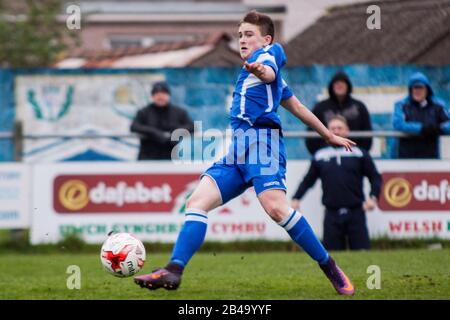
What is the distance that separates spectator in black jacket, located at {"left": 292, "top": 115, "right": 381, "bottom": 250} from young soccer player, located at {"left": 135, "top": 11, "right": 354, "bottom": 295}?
4.73 meters

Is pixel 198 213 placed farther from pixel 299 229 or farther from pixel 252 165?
pixel 299 229

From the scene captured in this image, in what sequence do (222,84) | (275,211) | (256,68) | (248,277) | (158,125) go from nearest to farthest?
(256,68)
(275,211)
(248,277)
(158,125)
(222,84)

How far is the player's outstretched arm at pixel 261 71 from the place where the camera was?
7915 millimetres

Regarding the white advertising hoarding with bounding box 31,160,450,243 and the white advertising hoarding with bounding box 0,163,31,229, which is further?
the white advertising hoarding with bounding box 0,163,31,229

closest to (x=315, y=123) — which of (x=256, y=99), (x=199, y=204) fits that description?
(x=256, y=99)

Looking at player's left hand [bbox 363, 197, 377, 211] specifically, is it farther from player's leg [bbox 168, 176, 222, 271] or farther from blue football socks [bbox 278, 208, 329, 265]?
player's leg [bbox 168, 176, 222, 271]

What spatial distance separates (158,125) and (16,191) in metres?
2.07

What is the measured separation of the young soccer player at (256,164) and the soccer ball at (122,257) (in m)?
0.45

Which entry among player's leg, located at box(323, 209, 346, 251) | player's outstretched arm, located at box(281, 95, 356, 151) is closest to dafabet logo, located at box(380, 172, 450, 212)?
player's leg, located at box(323, 209, 346, 251)

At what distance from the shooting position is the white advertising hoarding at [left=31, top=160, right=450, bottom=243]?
14016 millimetres

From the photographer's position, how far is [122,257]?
8680 millimetres

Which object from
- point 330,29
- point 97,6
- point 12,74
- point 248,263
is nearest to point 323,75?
point 330,29
